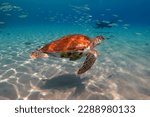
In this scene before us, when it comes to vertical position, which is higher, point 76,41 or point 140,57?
point 76,41

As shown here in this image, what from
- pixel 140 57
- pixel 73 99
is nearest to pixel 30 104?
pixel 73 99

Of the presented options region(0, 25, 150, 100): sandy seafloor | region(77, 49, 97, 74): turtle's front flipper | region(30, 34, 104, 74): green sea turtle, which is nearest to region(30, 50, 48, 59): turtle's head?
region(30, 34, 104, 74): green sea turtle

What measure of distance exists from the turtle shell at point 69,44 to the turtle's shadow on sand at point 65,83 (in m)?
1.56

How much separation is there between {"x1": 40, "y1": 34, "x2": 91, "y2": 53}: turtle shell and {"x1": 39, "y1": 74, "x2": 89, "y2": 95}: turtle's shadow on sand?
5.12 feet

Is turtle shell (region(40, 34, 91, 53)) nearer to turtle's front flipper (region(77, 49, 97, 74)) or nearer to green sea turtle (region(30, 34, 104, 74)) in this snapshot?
green sea turtle (region(30, 34, 104, 74))

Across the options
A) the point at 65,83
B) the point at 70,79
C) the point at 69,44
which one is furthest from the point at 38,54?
the point at 70,79

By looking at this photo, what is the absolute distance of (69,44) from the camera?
6.97 meters

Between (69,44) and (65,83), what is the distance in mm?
1875

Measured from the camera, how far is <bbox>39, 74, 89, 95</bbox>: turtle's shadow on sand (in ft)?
25.3

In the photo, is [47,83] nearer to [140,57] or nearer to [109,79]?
[109,79]

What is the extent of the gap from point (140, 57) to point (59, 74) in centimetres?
618

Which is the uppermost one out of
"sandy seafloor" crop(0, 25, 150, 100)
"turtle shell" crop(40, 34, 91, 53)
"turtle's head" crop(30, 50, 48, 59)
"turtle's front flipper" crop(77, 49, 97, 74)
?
"turtle shell" crop(40, 34, 91, 53)

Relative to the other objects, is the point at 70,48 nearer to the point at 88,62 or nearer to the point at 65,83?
the point at 88,62

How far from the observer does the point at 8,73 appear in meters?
9.27
